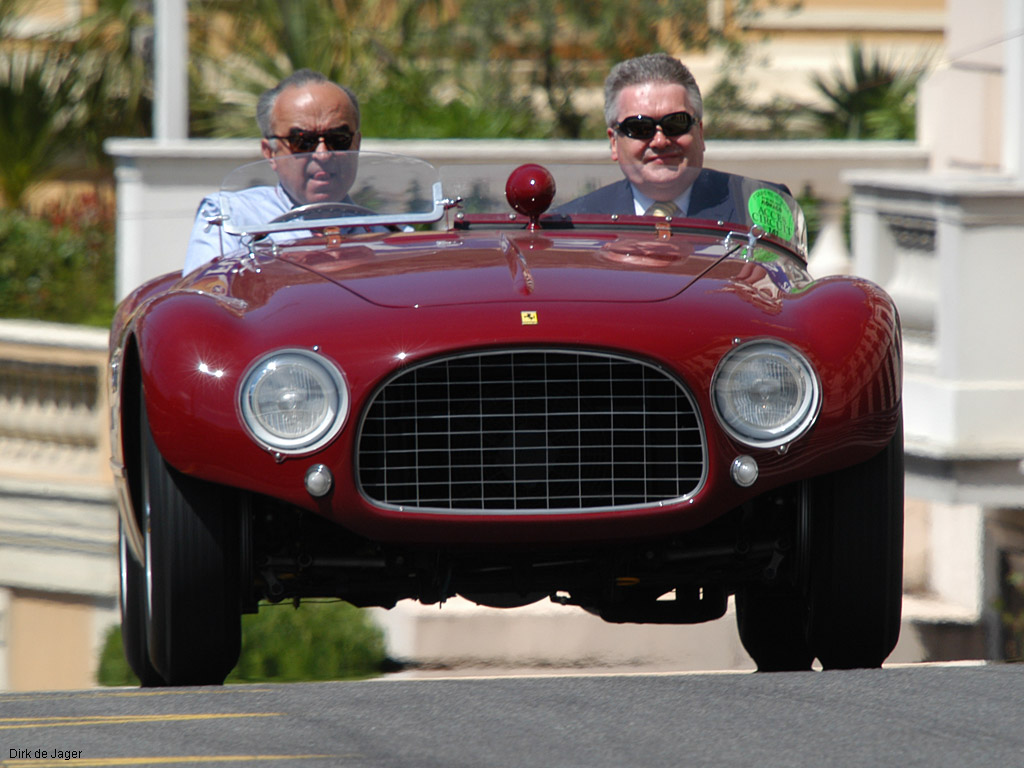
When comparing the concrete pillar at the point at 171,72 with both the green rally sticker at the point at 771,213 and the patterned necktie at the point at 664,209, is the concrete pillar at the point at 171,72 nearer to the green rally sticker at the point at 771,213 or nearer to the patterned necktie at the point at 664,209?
the patterned necktie at the point at 664,209

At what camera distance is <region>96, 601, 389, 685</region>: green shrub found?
33.0ft

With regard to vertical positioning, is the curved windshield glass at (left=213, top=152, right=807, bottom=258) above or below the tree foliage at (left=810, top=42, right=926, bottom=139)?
below

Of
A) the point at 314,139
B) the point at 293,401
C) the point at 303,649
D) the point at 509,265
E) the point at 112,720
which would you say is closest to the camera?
the point at 112,720

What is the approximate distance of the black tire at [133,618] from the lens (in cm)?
486

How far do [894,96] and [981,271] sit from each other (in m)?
7.17

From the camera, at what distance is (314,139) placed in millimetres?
5508

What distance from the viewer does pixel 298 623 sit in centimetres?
1036

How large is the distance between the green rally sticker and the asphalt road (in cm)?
151

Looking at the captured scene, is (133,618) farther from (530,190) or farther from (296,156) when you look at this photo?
(530,190)

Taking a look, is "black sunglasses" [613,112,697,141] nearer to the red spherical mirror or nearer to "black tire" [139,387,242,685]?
the red spherical mirror

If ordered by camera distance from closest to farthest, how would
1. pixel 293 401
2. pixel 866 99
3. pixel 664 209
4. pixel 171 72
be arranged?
pixel 293 401, pixel 664 209, pixel 171 72, pixel 866 99

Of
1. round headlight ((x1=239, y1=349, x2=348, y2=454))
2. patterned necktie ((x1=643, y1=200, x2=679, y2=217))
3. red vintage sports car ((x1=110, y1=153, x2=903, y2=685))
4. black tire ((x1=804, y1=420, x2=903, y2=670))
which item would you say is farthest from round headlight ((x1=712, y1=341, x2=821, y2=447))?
patterned necktie ((x1=643, y1=200, x2=679, y2=217))

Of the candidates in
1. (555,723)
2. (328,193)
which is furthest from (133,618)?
(555,723)

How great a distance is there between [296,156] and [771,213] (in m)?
1.36
